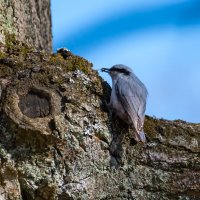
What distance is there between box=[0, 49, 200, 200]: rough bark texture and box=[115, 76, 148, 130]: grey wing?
130 millimetres

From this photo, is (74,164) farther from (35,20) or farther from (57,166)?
(35,20)

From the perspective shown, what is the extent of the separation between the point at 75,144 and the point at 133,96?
0.88 meters

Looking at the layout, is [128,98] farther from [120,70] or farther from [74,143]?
[74,143]

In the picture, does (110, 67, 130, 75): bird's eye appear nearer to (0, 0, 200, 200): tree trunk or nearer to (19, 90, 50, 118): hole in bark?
(0, 0, 200, 200): tree trunk

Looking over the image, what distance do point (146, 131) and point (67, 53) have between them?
0.53 meters

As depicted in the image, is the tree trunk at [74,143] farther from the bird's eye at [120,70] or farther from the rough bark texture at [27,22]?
the bird's eye at [120,70]

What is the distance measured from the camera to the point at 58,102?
9.15ft

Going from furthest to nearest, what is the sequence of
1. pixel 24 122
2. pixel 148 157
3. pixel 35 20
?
pixel 35 20 < pixel 148 157 < pixel 24 122

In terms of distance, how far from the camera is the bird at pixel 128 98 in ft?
9.84

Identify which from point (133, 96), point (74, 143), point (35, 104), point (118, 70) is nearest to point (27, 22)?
point (118, 70)

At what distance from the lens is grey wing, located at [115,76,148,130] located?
3195mm

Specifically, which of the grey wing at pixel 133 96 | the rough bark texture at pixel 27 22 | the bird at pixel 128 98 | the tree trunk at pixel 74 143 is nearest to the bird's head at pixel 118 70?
the bird at pixel 128 98

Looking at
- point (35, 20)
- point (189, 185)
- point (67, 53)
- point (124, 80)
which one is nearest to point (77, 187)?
point (189, 185)

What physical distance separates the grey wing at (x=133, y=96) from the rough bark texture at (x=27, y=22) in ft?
2.13
